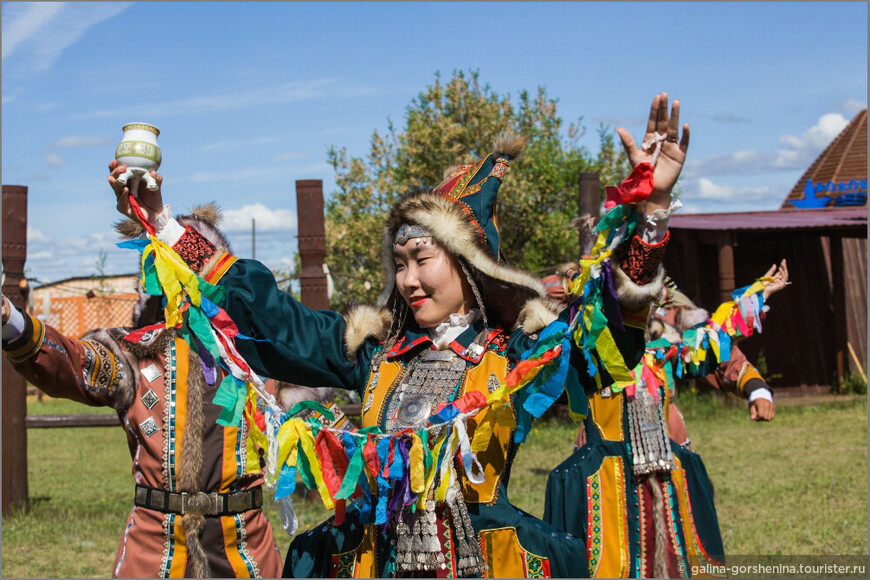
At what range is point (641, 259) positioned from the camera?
2.32m

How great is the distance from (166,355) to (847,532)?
5128 millimetres

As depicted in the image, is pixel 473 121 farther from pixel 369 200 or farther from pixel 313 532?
pixel 313 532

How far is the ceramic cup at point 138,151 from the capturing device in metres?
2.52

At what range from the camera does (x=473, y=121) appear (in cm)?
1203

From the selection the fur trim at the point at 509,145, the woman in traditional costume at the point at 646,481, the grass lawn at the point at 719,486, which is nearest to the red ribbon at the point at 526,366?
the fur trim at the point at 509,145

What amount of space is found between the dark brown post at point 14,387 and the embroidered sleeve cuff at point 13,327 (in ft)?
11.6

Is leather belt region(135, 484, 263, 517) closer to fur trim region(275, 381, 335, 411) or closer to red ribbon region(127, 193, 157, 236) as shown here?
fur trim region(275, 381, 335, 411)

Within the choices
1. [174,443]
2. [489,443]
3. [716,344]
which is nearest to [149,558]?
[174,443]

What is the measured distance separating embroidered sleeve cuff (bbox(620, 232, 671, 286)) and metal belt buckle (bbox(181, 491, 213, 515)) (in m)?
2.15

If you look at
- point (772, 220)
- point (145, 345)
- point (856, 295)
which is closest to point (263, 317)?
point (145, 345)

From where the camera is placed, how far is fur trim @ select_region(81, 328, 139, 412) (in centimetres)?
367

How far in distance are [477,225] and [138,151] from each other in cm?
106

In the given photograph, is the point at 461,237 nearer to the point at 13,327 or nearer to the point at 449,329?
the point at 449,329

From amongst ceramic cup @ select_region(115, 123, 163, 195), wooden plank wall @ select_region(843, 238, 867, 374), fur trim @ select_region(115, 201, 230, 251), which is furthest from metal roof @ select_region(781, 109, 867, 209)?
ceramic cup @ select_region(115, 123, 163, 195)
